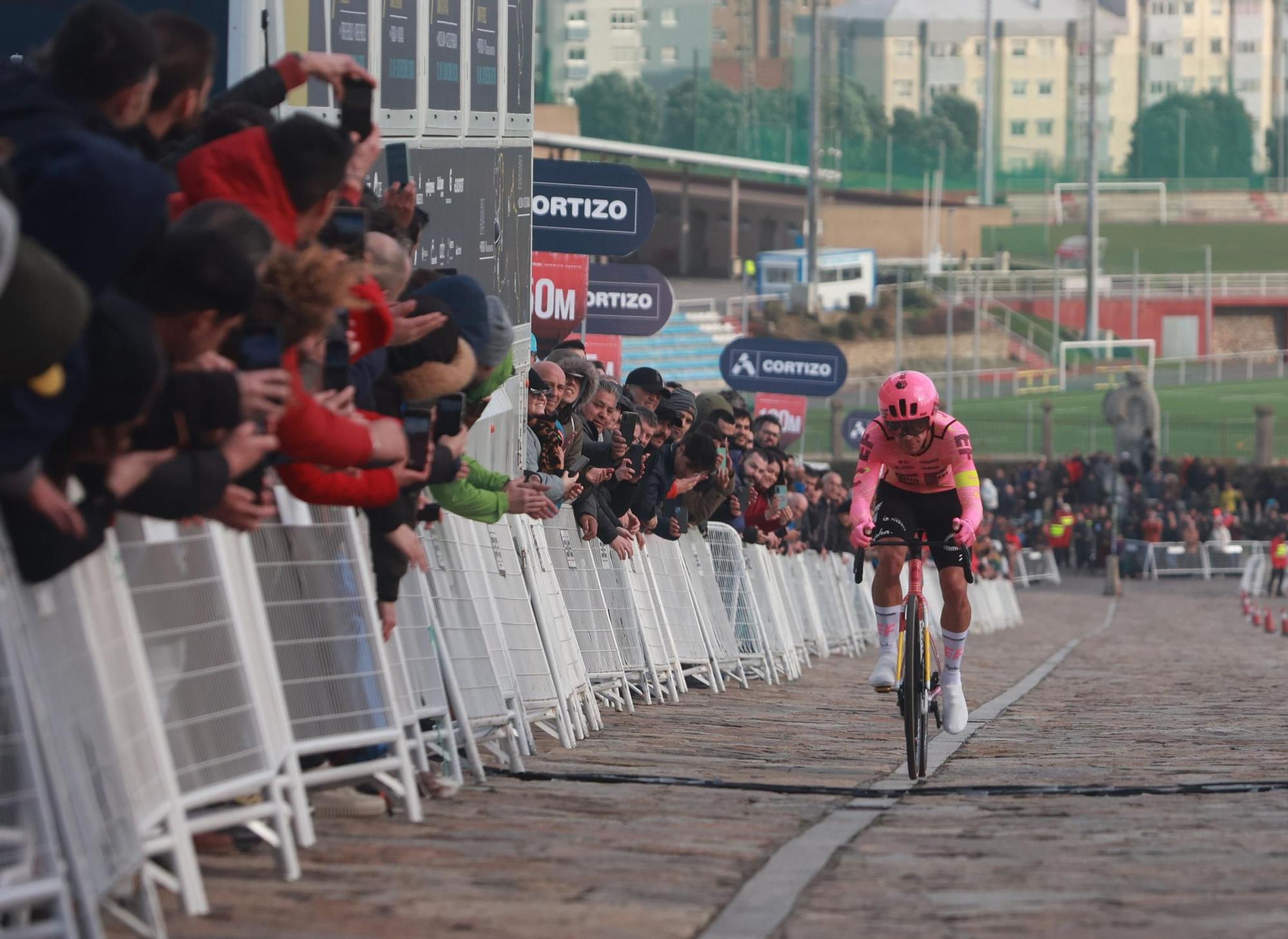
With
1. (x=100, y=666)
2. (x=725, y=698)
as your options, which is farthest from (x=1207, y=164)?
(x=100, y=666)

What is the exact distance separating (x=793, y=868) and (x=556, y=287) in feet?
38.1

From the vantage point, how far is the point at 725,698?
48.3ft

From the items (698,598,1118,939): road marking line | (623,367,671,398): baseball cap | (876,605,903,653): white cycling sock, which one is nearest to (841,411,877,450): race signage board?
(623,367,671,398): baseball cap

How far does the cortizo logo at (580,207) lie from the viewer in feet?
56.7

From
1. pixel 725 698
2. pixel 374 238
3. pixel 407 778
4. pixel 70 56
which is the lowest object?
pixel 725 698

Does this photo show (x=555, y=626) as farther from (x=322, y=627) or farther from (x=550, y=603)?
(x=322, y=627)

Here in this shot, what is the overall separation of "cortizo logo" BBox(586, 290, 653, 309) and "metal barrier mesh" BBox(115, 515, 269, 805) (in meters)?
14.9

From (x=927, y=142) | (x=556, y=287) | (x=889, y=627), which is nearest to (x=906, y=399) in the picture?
(x=889, y=627)

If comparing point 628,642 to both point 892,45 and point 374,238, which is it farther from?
point 892,45

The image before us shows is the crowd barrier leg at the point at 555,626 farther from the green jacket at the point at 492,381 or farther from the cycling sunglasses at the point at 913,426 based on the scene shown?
the cycling sunglasses at the point at 913,426

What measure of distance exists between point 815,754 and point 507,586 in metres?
1.78

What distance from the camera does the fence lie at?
16.7 feet

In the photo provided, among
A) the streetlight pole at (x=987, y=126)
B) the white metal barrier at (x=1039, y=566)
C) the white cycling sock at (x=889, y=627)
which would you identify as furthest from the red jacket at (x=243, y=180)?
the streetlight pole at (x=987, y=126)

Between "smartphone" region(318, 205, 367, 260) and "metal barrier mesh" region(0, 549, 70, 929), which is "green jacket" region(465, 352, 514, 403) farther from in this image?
"metal barrier mesh" region(0, 549, 70, 929)
